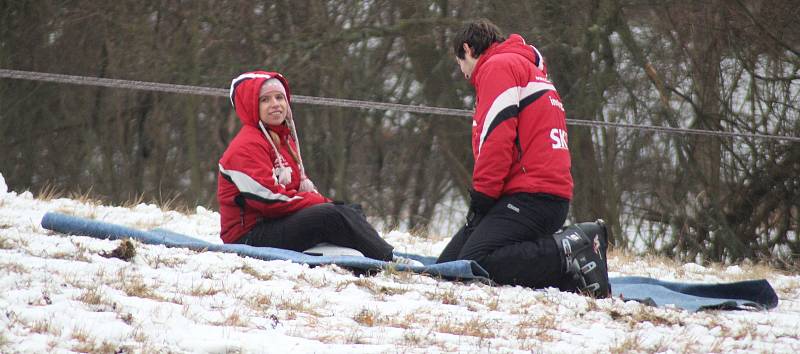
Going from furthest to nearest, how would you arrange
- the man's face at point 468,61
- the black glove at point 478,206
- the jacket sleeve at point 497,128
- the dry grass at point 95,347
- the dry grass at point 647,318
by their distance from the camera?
the man's face at point 468,61 < the black glove at point 478,206 < the jacket sleeve at point 497,128 < the dry grass at point 647,318 < the dry grass at point 95,347

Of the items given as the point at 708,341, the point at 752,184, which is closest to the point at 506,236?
the point at 708,341

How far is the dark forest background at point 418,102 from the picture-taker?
1091 centimetres

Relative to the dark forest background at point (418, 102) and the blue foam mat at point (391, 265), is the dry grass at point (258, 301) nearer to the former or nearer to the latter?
the blue foam mat at point (391, 265)

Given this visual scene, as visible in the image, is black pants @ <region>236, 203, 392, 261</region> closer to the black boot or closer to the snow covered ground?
the snow covered ground

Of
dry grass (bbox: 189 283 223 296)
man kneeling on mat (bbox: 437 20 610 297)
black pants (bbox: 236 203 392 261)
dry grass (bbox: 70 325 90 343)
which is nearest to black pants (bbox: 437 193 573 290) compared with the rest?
man kneeling on mat (bbox: 437 20 610 297)

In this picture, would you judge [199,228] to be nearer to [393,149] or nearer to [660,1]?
[660,1]

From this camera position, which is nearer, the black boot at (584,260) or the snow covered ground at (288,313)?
the snow covered ground at (288,313)

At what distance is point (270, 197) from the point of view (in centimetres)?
515

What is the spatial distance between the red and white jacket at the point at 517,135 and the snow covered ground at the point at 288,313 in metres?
0.55

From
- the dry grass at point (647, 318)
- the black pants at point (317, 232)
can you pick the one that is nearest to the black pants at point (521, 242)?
the black pants at point (317, 232)

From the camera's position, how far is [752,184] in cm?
1078

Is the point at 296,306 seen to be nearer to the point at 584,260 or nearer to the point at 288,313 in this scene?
the point at 288,313

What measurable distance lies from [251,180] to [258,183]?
37mm

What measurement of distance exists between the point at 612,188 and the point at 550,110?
25.4ft
